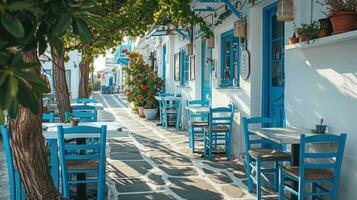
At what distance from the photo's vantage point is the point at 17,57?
122 centimetres

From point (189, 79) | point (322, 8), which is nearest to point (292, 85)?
point (322, 8)

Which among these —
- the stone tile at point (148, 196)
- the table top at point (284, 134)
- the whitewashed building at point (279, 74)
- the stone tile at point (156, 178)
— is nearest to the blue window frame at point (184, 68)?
the whitewashed building at point (279, 74)

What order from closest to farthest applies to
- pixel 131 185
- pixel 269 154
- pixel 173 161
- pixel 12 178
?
pixel 12 178 → pixel 269 154 → pixel 131 185 → pixel 173 161

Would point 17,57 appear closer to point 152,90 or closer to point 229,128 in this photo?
point 229,128

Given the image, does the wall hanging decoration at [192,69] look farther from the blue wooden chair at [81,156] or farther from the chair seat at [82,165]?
the blue wooden chair at [81,156]

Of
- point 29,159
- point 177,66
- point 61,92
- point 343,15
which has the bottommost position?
point 29,159

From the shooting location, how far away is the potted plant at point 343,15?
412 centimetres

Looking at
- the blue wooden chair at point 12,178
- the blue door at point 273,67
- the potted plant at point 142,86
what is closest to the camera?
the blue wooden chair at point 12,178

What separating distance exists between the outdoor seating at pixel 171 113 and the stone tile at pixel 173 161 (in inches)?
179

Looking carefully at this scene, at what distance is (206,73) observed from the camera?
36.6 ft

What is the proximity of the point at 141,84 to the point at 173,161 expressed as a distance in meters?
7.61

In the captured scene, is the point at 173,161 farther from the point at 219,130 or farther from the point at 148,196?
the point at 148,196

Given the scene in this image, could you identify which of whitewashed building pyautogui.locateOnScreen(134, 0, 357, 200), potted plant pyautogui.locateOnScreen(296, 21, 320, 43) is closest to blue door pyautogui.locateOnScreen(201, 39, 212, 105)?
whitewashed building pyautogui.locateOnScreen(134, 0, 357, 200)

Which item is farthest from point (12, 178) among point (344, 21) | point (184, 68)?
point (184, 68)
